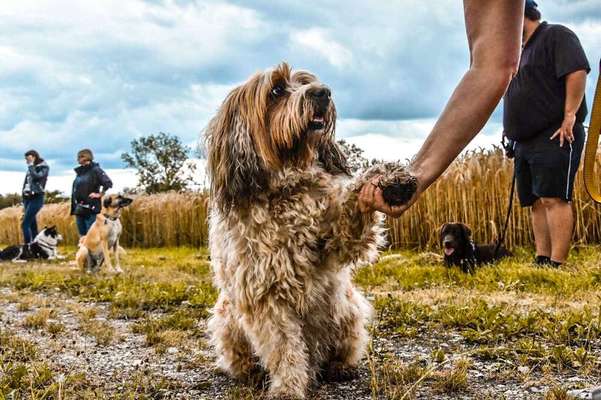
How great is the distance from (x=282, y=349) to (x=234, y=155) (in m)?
1.22

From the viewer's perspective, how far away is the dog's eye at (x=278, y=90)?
420 cm

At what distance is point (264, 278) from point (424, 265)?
24.0 ft

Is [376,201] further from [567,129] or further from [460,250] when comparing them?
[460,250]

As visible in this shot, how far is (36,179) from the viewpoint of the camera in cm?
1911

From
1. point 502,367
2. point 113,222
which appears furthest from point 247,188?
point 113,222

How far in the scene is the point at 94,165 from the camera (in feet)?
55.2

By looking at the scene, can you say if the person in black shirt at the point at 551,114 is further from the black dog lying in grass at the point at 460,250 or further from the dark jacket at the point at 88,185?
the dark jacket at the point at 88,185

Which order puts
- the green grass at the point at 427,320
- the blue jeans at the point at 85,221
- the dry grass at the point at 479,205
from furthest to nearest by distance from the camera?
the blue jeans at the point at 85,221 < the dry grass at the point at 479,205 < the green grass at the point at 427,320

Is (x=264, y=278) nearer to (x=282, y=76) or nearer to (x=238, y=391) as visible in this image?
(x=238, y=391)

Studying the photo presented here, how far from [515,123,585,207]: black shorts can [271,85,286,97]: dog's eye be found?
4787 millimetres

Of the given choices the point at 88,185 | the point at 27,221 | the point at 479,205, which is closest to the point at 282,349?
the point at 479,205

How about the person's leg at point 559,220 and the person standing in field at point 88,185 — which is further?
the person standing in field at point 88,185

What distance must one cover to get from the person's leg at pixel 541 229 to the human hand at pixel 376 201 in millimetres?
5788

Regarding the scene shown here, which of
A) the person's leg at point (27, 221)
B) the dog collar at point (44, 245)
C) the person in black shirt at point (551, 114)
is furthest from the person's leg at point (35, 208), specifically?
the person in black shirt at point (551, 114)
